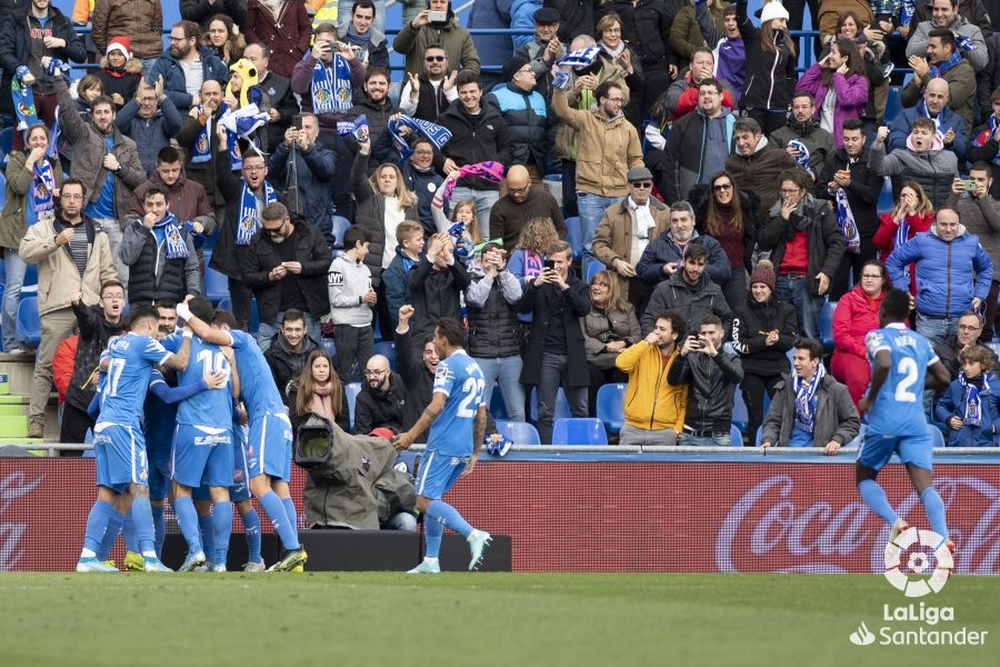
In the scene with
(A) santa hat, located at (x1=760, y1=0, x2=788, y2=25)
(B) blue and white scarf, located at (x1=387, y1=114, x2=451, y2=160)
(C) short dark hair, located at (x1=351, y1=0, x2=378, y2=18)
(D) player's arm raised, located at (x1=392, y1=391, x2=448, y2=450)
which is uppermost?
(C) short dark hair, located at (x1=351, y1=0, x2=378, y2=18)

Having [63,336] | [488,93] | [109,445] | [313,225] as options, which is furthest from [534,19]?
[109,445]

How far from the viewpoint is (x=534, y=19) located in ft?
63.1

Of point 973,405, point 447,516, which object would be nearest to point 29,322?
point 447,516

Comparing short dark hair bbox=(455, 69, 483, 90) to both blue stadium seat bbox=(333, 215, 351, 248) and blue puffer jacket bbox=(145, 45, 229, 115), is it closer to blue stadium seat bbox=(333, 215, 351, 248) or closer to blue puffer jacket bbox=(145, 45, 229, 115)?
blue stadium seat bbox=(333, 215, 351, 248)

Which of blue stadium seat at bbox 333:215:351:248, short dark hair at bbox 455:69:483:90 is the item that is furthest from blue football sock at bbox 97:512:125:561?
short dark hair at bbox 455:69:483:90

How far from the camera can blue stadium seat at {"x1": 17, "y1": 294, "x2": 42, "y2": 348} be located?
667 inches

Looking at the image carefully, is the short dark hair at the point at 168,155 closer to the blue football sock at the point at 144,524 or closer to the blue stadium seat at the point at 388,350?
the blue stadium seat at the point at 388,350

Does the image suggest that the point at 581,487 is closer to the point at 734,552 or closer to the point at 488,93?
the point at 734,552

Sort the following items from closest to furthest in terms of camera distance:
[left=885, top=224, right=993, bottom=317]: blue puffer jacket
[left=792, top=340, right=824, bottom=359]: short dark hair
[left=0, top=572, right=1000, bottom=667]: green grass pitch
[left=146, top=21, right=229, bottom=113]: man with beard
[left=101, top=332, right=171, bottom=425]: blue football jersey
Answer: [left=0, top=572, right=1000, bottom=667]: green grass pitch < [left=101, top=332, right=171, bottom=425]: blue football jersey < [left=792, top=340, right=824, bottom=359]: short dark hair < [left=885, top=224, right=993, bottom=317]: blue puffer jacket < [left=146, top=21, right=229, bottom=113]: man with beard

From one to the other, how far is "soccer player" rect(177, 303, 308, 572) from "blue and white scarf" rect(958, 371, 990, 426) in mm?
6154

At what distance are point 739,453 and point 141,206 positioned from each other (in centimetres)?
647

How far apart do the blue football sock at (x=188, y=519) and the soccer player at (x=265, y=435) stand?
485 mm

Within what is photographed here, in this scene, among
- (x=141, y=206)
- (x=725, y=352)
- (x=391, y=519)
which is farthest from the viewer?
(x=141, y=206)

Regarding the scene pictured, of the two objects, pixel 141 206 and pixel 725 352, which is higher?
pixel 141 206
